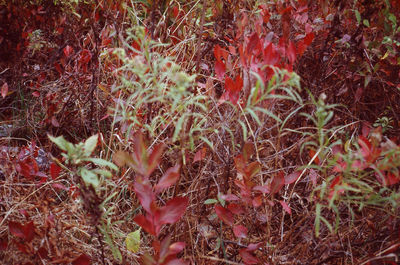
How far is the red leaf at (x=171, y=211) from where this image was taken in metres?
1.00

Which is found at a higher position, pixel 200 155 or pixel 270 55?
pixel 270 55

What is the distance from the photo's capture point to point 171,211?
3.38 ft

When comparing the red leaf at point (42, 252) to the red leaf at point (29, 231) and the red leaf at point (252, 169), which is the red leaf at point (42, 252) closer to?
the red leaf at point (29, 231)

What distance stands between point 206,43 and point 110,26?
1.71 ft

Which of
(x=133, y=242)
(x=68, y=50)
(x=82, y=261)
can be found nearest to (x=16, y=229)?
(x=82, y=261)

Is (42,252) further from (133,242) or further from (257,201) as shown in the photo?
(257,201)

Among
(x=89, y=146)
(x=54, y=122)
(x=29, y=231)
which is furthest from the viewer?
(x=54, y=122)

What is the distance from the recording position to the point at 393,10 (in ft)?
4.90

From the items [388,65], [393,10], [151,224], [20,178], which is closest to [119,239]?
[151,224]

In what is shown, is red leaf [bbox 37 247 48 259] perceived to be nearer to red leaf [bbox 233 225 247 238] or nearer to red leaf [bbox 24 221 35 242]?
red leaf [bbox 24 221 35 242]

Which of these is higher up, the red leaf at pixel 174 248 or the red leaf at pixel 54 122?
the red leaf at pixel 174 248

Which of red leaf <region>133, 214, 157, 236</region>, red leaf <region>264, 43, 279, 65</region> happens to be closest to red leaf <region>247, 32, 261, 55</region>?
red leaf <region>264, 43, 279, 65</region>

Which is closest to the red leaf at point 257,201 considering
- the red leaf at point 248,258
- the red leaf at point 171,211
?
the red leaf at point 248,258

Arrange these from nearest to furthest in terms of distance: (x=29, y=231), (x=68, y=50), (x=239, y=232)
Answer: (x=29, y=231) < (x=239, y=232) < (x=68, y=50)
